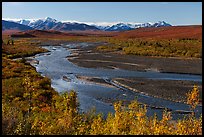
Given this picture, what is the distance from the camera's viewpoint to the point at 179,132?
318 inches

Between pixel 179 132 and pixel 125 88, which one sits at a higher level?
pixel 179 132

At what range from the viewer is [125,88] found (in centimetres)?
3081

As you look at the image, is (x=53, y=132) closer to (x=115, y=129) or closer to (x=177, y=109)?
(x=115, y=129)

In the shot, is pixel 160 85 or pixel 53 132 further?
pixel 160 85

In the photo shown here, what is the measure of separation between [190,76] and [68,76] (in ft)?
45.0

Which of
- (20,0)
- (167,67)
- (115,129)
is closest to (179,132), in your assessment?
(115,129)

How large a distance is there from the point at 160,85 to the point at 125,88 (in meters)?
3.61

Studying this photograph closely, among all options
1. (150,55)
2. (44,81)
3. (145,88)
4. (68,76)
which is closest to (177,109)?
(145,88)

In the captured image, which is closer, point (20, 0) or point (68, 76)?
point (20, 0)

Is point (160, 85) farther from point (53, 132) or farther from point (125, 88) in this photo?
point (53, 132)

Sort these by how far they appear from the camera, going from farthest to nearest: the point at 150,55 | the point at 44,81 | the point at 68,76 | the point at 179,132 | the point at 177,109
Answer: the point at 150,55
the point at 68,76
the point at 44,81
the point at 177,109
the point at 179,132

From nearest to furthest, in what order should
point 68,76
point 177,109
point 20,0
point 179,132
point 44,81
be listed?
point 20,0 → point 179,132 → point 177,109 → point 44,81 → point 68,76

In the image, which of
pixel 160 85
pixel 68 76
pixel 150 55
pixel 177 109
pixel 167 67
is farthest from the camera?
pixel 150 55

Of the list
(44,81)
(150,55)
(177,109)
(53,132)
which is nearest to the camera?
(53,132)
